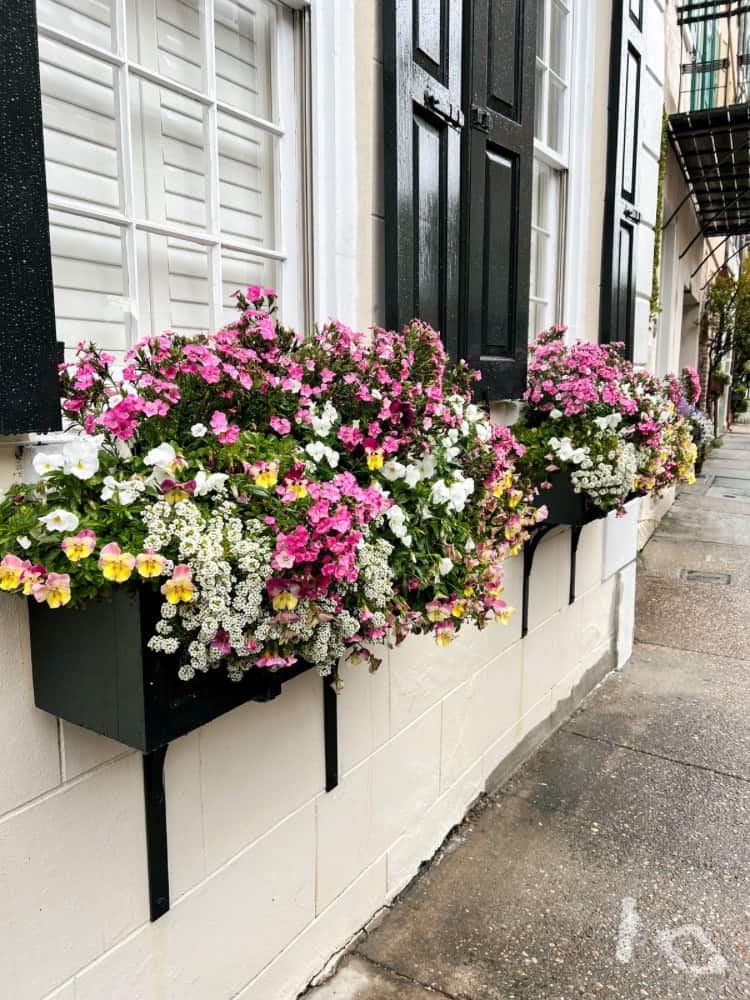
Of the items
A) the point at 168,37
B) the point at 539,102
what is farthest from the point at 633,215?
the point at 168,37

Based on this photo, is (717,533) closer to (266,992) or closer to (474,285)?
(474,285)

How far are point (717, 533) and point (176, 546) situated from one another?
801cm

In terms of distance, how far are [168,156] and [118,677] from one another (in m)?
1.32

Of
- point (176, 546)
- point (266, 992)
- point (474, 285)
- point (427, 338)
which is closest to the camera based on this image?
point (176, 546)

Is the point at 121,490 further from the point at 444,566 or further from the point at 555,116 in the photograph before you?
the point at 555,116

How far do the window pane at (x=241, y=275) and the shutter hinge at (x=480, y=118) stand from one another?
106 centimetres

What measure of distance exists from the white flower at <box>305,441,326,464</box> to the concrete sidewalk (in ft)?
5.56

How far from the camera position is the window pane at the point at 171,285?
193 centimetres

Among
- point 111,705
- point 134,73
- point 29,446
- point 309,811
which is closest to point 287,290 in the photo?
point 134,73

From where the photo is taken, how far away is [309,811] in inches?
90.6

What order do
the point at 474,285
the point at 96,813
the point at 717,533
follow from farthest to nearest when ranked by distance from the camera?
the point at 717,533, the point at 474,285, the point at 96,813

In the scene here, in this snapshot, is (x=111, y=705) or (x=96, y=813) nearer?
(x=111, y=705)

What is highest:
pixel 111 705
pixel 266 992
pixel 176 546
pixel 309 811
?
pixel 176 546

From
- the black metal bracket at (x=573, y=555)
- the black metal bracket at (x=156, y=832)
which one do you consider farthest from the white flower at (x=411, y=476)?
the black metal bracket at (x=573, y=555)
